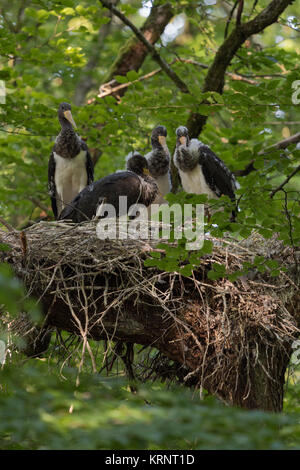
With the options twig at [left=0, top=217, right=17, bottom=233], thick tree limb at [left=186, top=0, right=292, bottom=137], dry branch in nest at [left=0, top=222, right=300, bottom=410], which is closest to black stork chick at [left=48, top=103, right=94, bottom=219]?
thick tree limb at [left=186, top=0, right=292, bottom=137]

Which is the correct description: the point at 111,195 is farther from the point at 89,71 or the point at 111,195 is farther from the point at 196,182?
the point at 89,71

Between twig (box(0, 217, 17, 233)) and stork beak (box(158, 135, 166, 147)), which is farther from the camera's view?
stork beak (box(158, 135, 166, 147))

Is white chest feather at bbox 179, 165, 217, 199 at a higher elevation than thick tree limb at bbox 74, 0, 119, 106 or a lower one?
lower

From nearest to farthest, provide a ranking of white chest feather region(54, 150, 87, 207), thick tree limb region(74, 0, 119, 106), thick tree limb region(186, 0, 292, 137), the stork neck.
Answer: thick tree limb region(186, 0, 292, 137), the stork neck, white chest feather region(54, 150, 87, 207), thick tree limb region(74, 0, 119, 106)

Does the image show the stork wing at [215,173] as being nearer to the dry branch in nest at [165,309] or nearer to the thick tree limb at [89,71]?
the dry branch in nest at [165,309]

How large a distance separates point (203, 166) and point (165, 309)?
271 centimetres

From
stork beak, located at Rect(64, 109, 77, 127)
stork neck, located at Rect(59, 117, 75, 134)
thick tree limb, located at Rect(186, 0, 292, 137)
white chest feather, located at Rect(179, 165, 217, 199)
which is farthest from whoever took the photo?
stork neck, located at Rect(59, 117, 75, 134)

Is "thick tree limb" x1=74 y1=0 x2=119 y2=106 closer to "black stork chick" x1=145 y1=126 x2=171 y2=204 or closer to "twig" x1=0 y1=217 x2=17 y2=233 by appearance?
"black stork chick" x1=145 y1=126 x2=171 y2=204

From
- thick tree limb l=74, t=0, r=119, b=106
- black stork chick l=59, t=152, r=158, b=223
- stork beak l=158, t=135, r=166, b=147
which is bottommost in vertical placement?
black stork chick l=59, t=152, r=158, b=223

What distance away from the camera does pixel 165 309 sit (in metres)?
4.29

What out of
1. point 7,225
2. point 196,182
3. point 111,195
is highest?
point 196,182

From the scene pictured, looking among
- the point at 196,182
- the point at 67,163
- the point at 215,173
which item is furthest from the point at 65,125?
the point at 215,173

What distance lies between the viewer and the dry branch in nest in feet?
14.2

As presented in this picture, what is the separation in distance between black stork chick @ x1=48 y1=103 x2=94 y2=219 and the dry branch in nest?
2653 millimetres
